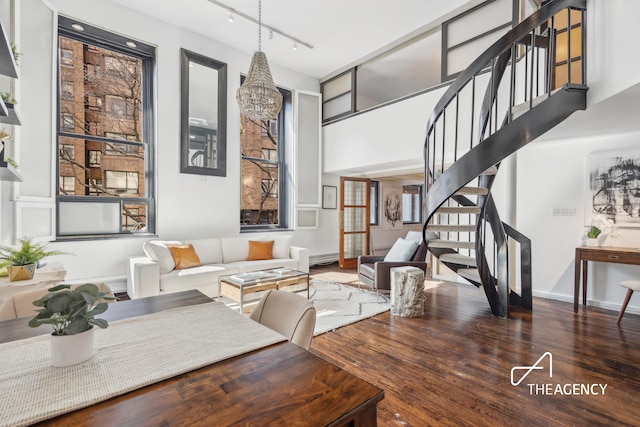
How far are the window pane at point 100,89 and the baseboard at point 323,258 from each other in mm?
3869

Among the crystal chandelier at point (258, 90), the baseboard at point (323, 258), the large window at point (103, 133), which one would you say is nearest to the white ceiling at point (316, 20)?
the large window at point (103, 133)

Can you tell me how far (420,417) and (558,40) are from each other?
4.91 metres

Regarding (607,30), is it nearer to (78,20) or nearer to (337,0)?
(337,0)

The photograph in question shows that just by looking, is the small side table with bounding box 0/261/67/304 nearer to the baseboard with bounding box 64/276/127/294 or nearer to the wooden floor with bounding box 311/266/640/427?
the baseboard with bounding box 64/276/127/294

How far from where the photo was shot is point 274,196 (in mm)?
6195

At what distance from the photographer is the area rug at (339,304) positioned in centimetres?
329

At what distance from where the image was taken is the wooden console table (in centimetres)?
313

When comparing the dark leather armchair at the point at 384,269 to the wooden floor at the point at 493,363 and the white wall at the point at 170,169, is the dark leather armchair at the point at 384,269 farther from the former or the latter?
the white wall at the point at 170,169

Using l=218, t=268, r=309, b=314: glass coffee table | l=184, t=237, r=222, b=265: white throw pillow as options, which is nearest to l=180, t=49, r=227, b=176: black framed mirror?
l=184, t=237, r=222, b=265: white throw pillow

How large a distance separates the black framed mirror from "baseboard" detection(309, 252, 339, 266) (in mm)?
2600

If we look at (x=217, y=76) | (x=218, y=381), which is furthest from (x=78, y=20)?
(x=218, y=381)

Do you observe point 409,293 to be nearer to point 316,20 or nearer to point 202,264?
point 202,264

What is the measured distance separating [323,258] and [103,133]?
14.9 ft

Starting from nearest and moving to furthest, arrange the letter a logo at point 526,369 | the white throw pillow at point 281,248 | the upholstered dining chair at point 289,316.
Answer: the upholstered dining chair at point 289,316
the letter a logo at point 526,369
the white throw pillow at point 281,248
